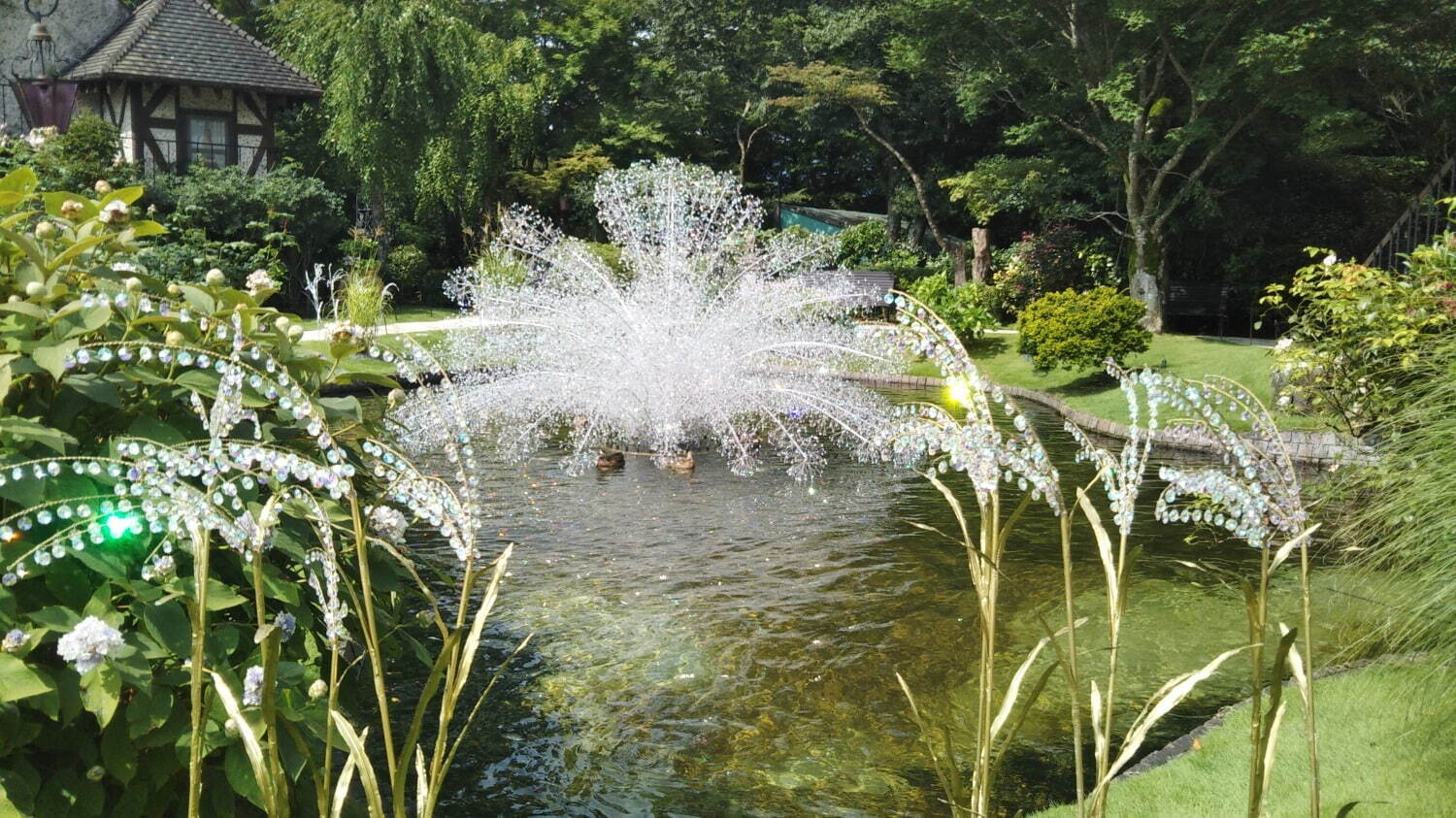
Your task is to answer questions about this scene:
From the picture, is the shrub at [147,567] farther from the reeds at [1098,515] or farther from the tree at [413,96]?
the tree at [413,96]

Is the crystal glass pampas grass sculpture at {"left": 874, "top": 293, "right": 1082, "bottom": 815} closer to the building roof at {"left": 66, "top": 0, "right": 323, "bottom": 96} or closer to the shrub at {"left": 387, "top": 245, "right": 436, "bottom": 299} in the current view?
the shrub at {"left": 387, "top": 245, "right": 436, "bottom": 299}

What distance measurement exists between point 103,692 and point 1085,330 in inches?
575

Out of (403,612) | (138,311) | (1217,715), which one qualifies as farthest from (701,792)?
(138,311)

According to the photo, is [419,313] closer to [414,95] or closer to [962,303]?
[414,95]

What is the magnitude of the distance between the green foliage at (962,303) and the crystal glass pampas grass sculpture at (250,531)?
16.8 metres

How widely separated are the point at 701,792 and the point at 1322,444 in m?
8.99

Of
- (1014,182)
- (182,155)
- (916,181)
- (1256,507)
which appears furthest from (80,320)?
(916,181)

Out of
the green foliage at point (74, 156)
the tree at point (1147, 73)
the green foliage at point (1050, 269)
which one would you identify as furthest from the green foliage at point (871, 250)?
the green foliage at point (74, 156)

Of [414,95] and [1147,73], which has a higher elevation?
[1147,73]

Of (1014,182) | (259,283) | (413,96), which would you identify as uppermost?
(413,96)

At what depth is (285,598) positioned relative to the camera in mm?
2330

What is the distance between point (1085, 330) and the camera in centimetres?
1544

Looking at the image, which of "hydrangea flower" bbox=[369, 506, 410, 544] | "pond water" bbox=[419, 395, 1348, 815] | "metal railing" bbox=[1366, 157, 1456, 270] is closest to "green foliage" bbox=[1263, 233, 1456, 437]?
"pond water" bbox=[419, 395, 1348, 815]

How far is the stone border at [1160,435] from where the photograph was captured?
31.1 ft
